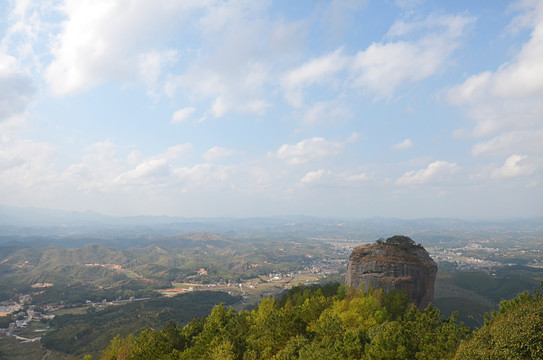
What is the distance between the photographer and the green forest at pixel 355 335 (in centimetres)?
2353

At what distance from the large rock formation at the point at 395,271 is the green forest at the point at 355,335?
460 cm

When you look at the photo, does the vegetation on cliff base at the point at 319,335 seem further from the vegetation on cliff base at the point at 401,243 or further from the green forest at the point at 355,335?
the vegetation on cliff base at the point at 401,243

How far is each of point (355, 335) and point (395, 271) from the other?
32966mm

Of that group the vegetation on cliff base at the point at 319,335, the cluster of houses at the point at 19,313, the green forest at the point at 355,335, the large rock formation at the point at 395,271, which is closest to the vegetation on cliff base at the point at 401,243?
the large rock formation at the point at 395,271

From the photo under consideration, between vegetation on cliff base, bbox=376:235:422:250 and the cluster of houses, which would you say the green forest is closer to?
vegetation on cliff base, bbox=376:235:422:250

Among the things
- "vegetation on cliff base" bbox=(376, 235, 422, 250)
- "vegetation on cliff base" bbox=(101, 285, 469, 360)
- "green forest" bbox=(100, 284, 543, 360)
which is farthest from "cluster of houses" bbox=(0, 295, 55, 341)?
"vegetation on cliff base" bbox=(376, 235, 422, 250)

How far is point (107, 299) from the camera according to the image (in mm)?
194375

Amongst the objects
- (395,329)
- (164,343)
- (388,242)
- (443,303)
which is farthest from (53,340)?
(443,303)

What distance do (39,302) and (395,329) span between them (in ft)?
702

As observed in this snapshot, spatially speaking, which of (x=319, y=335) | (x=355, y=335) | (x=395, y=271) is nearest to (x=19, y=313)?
(x=319, y=335)

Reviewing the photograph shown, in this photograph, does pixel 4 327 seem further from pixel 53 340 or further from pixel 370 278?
pixel 370 278

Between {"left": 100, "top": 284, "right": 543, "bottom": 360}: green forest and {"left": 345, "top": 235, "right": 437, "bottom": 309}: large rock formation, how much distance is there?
4.60 meters

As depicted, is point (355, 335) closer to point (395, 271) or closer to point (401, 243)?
point (395, 271)

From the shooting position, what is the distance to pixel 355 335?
113 feet
